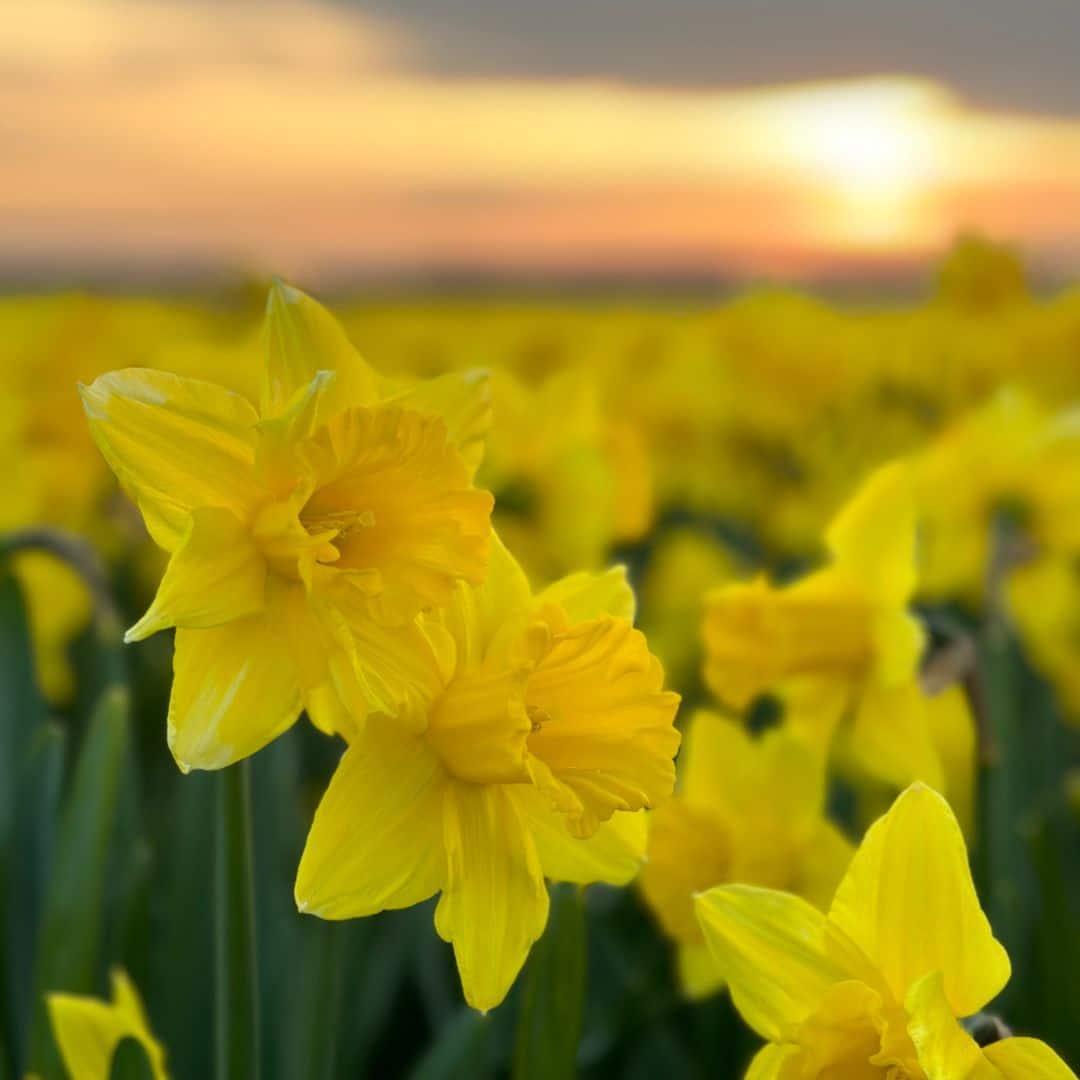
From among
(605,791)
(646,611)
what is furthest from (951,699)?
(646,611)

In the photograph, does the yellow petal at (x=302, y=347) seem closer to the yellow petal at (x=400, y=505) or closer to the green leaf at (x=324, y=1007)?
the yellow petal at (x=400, y=505)

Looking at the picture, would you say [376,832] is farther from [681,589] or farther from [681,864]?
[681,589]

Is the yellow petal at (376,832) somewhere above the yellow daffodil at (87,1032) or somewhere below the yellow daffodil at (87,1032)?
above

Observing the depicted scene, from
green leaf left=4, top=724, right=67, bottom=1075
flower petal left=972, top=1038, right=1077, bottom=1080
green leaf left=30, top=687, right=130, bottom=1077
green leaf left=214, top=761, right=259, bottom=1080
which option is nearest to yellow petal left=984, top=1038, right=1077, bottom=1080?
flower petal left=972, top=1038, right=1077, bottom=1080

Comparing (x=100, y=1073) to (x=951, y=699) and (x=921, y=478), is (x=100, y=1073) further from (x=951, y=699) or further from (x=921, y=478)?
(x=921, y=478)

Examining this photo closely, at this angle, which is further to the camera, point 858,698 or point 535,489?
point 535,489

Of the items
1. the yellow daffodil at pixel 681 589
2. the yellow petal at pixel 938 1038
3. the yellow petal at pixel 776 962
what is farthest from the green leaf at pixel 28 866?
the yellow daffodil at pixel 681 589
